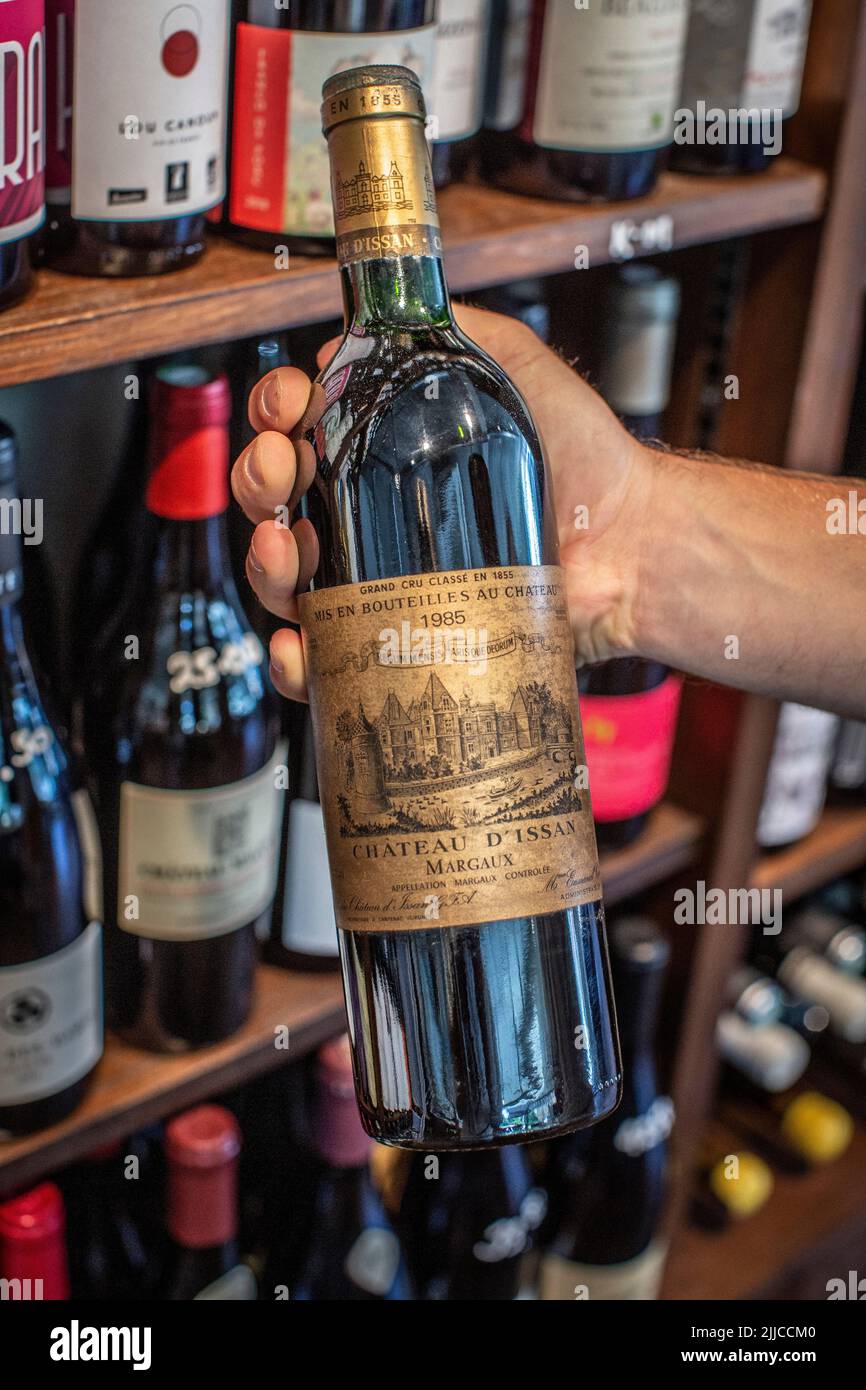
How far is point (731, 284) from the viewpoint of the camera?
951 mm

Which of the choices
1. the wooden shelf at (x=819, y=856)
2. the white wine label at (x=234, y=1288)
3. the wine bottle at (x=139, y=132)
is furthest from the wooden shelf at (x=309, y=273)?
the white wine label at (x=234, y=1288)

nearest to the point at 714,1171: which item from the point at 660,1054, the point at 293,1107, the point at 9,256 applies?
the point at 660,1054

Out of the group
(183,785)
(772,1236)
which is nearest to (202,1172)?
(183,785)

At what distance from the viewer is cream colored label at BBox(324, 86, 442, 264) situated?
469mm

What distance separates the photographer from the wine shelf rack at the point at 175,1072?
Result: 2.35ft

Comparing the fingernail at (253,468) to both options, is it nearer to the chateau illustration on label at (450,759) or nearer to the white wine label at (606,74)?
the chateau illustration on label at (450,759)

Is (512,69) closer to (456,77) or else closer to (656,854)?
(456,77)

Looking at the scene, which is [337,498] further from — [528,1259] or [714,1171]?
[714,1171]

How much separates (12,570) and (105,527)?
22cm

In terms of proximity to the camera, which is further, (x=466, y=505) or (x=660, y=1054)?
(x=660, y=1054)

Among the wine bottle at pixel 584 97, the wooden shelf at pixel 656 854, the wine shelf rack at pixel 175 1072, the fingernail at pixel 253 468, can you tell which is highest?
the wine bottle at pixel 584 97

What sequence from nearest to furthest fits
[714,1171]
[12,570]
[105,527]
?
1. [12,570]
2. [105,527]
3. [714,1171]

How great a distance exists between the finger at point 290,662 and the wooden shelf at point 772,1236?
2.64ft

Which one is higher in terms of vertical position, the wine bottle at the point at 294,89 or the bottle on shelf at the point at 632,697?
the wine bottle at the point at 294,89
